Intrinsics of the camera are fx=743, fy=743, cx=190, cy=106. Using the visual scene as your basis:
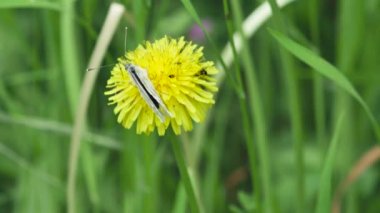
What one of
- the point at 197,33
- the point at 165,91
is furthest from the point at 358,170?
the point at 197,33

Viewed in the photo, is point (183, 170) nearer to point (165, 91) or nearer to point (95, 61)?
point (165, 91)

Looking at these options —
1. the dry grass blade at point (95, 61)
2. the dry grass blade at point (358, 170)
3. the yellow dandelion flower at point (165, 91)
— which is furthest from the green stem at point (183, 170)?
the dry grass blade at point (358, 170)

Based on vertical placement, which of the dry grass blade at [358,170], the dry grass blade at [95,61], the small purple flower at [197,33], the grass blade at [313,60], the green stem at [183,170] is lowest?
the green stem at [183,170]

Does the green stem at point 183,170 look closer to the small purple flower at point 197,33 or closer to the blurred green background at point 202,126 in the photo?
the blurred green background at point 202,126

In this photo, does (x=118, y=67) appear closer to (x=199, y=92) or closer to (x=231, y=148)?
(x=199, y=92)

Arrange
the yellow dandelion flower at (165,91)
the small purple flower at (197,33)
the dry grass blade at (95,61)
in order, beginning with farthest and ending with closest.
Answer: the small purple flower at (197,33) < the dry grass blade at (95,61) < the yellow dandelion flower at (165,91)

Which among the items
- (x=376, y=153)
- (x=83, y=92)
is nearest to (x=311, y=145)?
(x=376, y=153)
